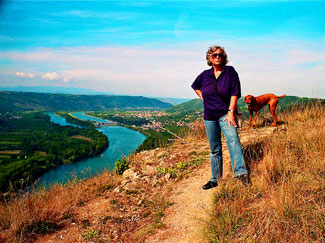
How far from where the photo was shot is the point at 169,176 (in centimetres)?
399

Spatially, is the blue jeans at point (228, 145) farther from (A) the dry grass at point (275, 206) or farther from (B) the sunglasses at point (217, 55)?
(B) the sunglasses at point (217, 55)

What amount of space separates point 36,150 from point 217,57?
235 feet

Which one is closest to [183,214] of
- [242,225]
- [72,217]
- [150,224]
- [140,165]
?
[150,224]

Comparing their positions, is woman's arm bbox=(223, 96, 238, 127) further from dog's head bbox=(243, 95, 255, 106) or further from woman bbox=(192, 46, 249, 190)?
dog's head bbox=(243, 95, 255, 106)

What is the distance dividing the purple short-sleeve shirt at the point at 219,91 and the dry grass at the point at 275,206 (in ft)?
3.16

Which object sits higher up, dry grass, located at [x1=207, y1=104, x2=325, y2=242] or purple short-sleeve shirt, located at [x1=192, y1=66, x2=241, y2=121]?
purple short-sleeve shirt, located at [x1=192, y1=66, x2=241, y2=121]

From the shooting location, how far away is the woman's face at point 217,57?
105 inches

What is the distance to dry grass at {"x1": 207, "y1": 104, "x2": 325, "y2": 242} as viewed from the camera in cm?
172

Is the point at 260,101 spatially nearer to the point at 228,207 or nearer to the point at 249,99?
the point at 249,99

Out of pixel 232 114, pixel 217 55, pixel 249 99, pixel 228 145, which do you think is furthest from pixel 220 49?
pixel 249 99

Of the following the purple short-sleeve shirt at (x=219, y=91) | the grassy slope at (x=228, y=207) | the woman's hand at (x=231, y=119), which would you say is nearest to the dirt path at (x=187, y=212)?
the grassy slope at (x=228, y=207)

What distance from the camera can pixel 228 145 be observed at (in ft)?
8.75

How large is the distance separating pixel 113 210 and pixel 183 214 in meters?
1.16

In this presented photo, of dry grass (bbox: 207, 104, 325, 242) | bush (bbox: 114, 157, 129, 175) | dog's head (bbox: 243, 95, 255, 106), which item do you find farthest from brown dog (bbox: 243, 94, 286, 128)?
bush (bbox: 114, 157, 129, 175)
